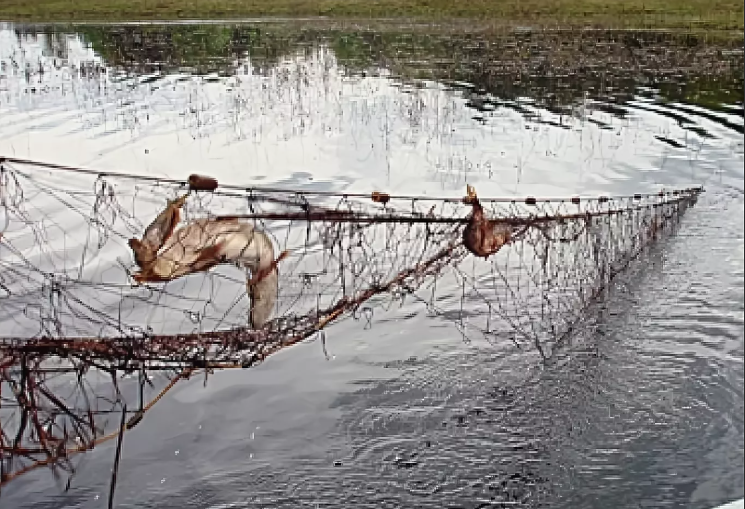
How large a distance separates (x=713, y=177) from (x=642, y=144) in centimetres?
35

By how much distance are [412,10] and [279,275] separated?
45.6 inches

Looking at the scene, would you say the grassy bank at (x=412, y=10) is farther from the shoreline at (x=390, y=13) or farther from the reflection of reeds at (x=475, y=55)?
the reflection of reeds at (x=475, y=55)

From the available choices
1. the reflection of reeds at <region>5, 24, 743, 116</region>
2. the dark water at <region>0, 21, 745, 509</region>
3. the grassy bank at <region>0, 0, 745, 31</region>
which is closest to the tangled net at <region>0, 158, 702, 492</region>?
the dark water at <region>0, 21, 745, 509</region>

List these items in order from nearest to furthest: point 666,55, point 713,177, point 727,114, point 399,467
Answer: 1. point 399,467
2. point 713,177
3. point 727,114
4. point 666,55

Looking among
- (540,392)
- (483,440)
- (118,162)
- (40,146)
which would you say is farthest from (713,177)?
(40,146)

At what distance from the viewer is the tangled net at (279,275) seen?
3.33ft

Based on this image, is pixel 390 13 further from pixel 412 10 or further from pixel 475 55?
pixel 475 55

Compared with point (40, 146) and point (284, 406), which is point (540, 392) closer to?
point (284, 406)

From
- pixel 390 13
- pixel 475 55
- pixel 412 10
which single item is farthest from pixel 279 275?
pixel 475 55

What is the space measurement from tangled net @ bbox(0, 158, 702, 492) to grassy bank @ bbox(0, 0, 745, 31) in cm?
45

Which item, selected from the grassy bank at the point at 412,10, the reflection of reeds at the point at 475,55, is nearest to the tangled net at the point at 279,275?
the grassy bank at the point at 412,10

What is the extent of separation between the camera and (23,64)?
265cm

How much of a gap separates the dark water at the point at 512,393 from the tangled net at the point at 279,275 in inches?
2.8

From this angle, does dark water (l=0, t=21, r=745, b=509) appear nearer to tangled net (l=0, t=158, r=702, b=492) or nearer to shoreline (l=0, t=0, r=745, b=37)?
tangled net (l=0, t=158, r=702, b=492)
